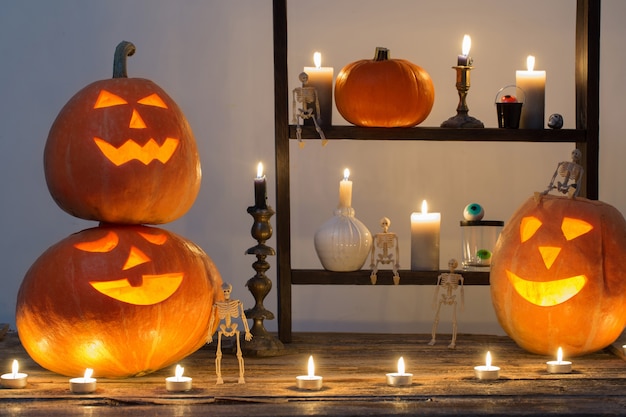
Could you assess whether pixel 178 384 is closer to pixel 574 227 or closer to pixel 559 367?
pixel 559 367

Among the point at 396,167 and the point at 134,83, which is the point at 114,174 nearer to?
the point at 134,83

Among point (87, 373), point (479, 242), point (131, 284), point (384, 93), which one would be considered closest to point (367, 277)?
point (479, 242)

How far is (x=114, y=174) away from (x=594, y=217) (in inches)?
38.8

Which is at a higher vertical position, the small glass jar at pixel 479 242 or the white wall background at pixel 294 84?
the white wall background at pixel 294 84

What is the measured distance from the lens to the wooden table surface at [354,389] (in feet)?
5.66

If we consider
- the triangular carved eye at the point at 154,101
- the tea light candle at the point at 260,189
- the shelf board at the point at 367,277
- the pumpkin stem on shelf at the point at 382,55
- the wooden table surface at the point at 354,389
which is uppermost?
the pumpkin stem on shelf at the point at 382,55

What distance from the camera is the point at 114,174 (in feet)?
6.51

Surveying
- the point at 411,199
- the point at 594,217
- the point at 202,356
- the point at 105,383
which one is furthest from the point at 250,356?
the point at 411,199

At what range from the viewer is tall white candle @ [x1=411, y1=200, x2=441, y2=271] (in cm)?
241

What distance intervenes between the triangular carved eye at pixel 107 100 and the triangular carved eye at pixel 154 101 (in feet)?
0.13

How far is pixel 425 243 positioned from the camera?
7.91 ft

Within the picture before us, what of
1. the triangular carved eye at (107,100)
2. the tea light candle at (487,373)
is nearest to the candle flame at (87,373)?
the triangular carved eye at (107,100)

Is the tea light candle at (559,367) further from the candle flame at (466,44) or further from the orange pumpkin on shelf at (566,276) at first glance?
the candle flame at (466,44)

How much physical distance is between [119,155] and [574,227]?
37.1 inches
